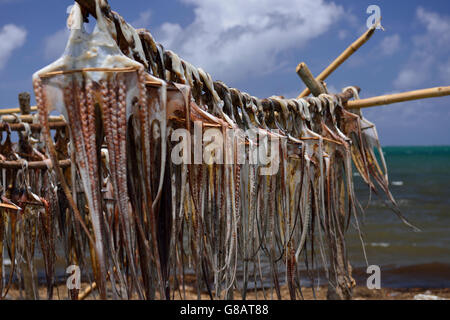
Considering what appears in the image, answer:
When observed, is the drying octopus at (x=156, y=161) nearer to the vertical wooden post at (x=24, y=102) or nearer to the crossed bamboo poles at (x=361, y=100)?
the crossed bamboo poles at (x=361, y=100)

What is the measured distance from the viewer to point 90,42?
113 cm

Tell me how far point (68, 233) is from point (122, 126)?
191 cm

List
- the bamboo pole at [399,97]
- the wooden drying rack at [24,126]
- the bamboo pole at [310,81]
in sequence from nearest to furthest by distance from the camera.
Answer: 1. the wooden drying rack at [24,126]
2. the bamboo pole at [399,97]
3. the bamboo pole at [310,81]

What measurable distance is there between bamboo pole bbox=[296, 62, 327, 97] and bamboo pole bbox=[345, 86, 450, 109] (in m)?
0.29

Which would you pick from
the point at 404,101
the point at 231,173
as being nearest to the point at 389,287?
the point at 404,101

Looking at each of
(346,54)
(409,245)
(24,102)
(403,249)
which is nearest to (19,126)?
(24,102)

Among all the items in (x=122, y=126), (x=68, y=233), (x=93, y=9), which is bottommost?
(x=68, y=233)

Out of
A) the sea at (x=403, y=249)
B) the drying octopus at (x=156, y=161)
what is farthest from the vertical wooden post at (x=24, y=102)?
the sea at (x=403, y=249)

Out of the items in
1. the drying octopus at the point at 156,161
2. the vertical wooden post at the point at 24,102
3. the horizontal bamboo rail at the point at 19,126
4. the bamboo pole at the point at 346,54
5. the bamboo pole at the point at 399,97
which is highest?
the bamboo pole at the point at 346,54

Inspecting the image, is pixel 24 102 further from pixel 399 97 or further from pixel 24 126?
pixel 399 97

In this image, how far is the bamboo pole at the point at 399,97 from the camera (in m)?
3.34

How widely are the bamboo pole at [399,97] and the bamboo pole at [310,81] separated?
293mm
